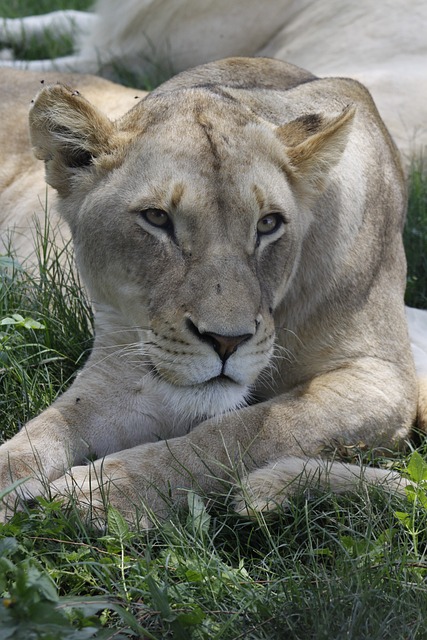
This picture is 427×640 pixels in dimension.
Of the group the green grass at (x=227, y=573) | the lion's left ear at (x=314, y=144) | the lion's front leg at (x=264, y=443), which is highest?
the lion's left ear at (x=314, y=144)

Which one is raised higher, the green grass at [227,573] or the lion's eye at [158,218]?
the lion's eye at [158,218]

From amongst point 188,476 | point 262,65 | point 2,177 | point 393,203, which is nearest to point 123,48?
point 2,177

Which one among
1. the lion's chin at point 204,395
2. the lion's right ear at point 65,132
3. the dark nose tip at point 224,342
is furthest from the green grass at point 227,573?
the lion's right ear at point 65,132

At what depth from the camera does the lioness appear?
2818mm

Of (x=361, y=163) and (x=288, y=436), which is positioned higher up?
(x=361, y=163)

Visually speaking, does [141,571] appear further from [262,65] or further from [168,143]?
[262,65]

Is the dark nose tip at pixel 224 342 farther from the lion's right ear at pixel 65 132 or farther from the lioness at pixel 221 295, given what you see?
the lion's right ear at pixel 65 132

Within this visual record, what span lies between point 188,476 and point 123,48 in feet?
12.5

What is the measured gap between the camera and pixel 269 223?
2.97 metres

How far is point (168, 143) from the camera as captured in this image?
298 cm

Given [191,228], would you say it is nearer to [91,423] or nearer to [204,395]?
[204,395]

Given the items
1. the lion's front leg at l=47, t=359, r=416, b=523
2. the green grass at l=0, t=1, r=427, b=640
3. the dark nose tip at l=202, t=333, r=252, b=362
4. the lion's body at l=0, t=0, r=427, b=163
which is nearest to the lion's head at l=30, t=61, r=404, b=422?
the dark nose tip at l=202, t=333, r=252, b=362

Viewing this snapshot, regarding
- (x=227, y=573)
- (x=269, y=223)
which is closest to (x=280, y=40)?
(x=269, y=223)

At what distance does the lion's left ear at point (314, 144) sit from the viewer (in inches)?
122
